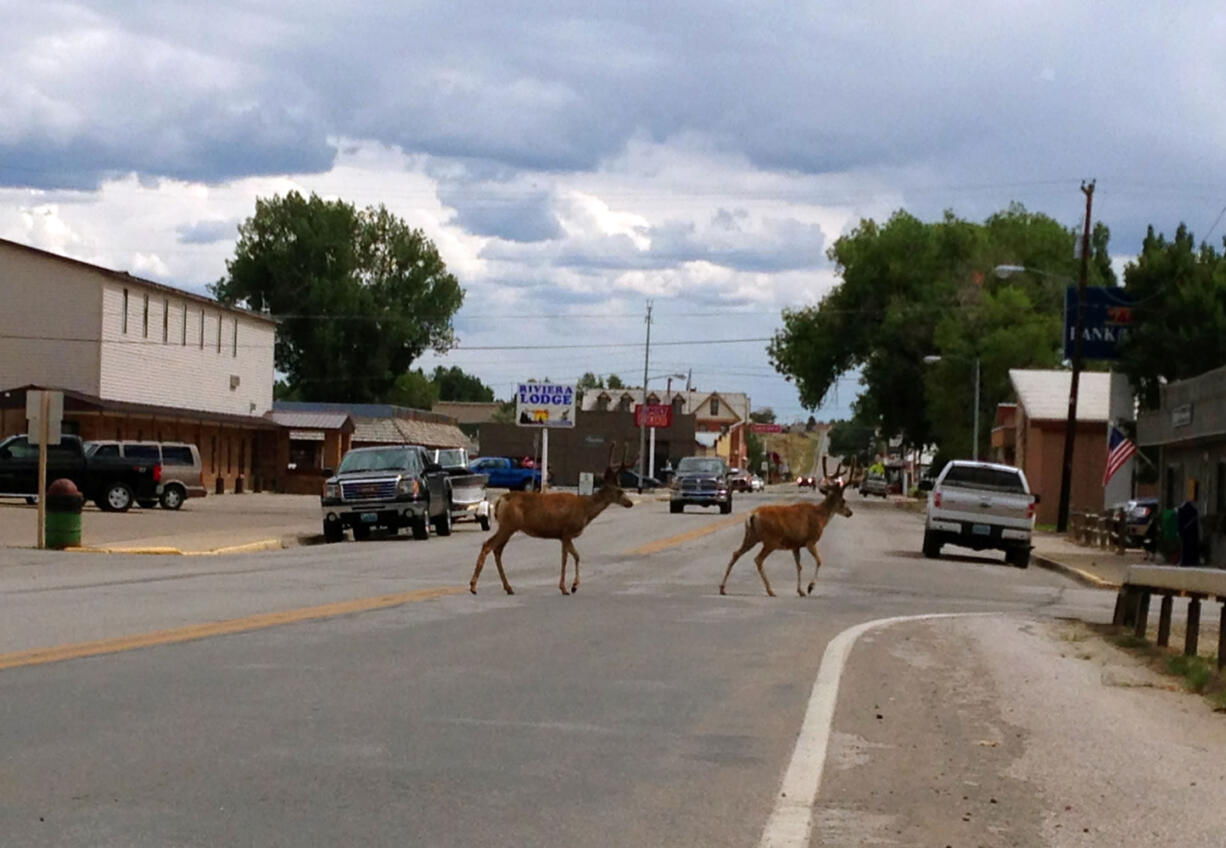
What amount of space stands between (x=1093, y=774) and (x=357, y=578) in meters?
15.4

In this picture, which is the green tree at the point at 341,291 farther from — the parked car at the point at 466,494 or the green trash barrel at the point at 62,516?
the green trash barrel at the point at 62,516

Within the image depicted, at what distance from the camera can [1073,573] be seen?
3428 cm

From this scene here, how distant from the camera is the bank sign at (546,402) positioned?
8106cm

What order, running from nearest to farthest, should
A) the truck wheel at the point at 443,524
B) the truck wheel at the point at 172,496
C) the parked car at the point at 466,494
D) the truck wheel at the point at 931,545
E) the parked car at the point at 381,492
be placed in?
the truck wheel at the point at 931,545 → the parked car at the point at 381,492 → the truck wheel at the point at 443,524 → the parked car at the point at 466,494 → the truck wheel at the point at 172,496

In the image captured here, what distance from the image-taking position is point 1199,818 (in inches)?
329

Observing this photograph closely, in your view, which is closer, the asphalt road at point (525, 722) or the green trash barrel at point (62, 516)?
the asphalt road at point (525, 722)

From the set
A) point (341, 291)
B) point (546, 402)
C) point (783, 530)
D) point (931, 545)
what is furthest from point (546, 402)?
point (783, 530)

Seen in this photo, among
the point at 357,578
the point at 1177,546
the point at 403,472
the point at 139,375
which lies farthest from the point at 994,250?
the point at 357,578

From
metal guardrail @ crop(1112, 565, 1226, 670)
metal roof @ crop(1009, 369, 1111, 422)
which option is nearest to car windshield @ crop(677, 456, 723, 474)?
metal roof @ crop(1009, 369, 1111, 422)

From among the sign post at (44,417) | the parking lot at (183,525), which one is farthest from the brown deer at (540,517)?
the parking lot at (183,525)

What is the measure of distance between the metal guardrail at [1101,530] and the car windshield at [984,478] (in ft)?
25.8

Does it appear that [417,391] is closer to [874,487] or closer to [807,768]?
[874,487]

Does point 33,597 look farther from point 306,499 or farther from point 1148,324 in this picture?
point 306,499

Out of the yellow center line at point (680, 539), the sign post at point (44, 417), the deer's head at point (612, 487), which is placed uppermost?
the sign post at point (44, 417)
